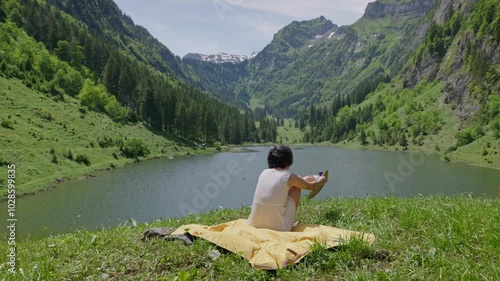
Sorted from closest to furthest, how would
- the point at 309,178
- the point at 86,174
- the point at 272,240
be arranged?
the point at 272,240
the point at 309,178
the point at 86,174

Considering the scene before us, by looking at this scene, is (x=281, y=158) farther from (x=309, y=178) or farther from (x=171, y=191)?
(x=171, y=191)

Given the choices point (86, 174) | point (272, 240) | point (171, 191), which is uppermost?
point (272, 240)

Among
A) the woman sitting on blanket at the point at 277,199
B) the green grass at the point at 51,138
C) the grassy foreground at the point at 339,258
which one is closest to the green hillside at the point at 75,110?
the green grass at the point at 51,138

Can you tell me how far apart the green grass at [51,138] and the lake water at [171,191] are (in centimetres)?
432

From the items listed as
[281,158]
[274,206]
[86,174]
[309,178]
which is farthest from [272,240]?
[86,174]

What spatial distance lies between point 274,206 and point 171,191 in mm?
52334

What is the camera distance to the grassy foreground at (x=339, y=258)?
19.1 ft

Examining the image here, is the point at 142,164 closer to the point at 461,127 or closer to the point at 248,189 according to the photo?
the point at 248,189

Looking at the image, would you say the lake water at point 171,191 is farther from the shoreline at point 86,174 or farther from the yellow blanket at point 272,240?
the yellow blanket at point 272,240

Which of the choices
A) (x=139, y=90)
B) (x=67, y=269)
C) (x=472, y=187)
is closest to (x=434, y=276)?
(x=67, y=269)

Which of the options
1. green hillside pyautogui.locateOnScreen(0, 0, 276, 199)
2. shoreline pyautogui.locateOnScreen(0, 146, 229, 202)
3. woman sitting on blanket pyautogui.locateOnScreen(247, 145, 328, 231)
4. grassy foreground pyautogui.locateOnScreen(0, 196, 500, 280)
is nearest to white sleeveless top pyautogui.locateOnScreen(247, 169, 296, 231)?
woman sitting on blanket pyautogui.locateOnScreen(247, 145, 328, 231)

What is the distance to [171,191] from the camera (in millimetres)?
58656

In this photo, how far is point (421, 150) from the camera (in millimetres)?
143000

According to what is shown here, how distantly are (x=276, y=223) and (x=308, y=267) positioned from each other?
2.31 m
